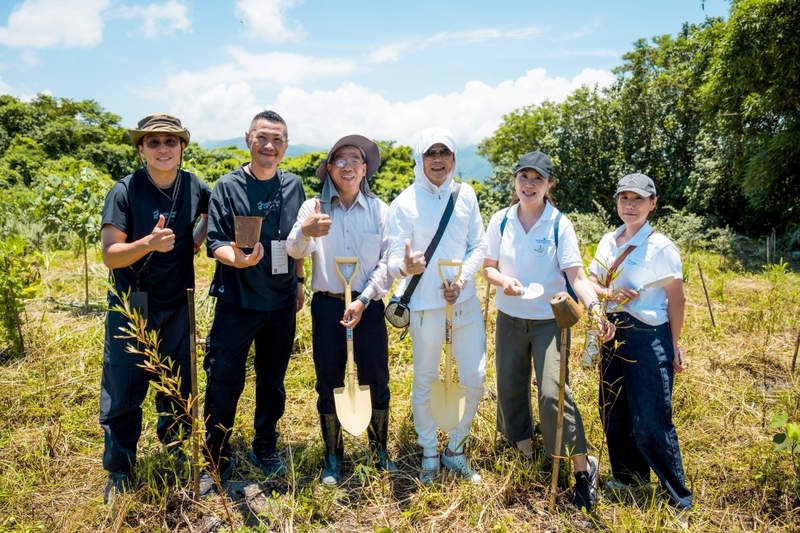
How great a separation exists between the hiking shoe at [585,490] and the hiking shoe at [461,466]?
531 mm

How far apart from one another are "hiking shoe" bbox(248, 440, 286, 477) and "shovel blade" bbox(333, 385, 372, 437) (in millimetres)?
620

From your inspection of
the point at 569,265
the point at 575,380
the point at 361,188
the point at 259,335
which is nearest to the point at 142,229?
the point at 259,335

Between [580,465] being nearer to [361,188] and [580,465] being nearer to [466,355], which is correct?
[466,355]

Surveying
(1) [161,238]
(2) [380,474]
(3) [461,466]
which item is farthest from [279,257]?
(3) [461,466]

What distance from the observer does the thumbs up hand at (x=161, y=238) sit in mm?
2577

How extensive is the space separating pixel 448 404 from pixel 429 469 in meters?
0.41

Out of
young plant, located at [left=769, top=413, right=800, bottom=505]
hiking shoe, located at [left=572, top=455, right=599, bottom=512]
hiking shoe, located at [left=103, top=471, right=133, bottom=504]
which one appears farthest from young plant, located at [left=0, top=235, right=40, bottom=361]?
young plant, located at [left=769, top=413, right=800, bottom=505]

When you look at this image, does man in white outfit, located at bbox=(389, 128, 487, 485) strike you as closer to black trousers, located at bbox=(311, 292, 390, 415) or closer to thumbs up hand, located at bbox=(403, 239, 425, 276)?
thumbs up hand, located at bbox=(403, 239, 425, 276)

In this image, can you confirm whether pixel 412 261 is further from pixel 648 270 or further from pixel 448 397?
pixel 648 270

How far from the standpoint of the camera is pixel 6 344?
184 inches

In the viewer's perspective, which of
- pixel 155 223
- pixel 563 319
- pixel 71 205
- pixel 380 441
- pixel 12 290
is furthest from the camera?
pixel 71 205

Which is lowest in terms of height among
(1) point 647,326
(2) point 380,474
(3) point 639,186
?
(2) point 380,474

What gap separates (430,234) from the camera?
298 centimetres

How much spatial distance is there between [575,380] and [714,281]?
15.2 feet
